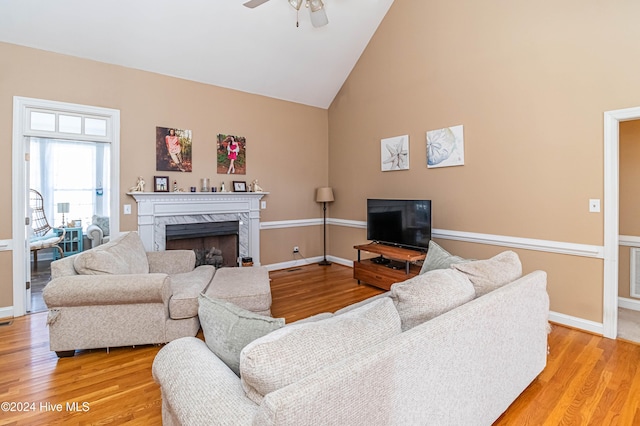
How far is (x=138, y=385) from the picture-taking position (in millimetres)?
2127

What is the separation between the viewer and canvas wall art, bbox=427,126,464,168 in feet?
12.4

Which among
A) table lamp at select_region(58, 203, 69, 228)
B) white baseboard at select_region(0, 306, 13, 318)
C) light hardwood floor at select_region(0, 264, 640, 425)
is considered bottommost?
light hardwood floor at select_region(0, 264, 640, 425)

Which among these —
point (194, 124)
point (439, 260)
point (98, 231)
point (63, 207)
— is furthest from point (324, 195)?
point (63, 207)

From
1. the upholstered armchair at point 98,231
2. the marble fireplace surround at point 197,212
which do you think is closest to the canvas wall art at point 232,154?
the marble fireplace surround at point 197,212

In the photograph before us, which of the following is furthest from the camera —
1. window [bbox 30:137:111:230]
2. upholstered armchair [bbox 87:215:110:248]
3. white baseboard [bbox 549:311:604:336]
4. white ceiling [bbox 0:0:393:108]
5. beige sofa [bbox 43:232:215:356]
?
window [bbox 30:137:111:230]

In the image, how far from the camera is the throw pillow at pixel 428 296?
54.3 inches

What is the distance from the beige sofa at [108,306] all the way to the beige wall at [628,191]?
464 cm

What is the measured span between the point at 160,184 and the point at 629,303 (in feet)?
19.1

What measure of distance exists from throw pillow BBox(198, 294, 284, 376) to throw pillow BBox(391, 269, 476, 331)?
1.84 ft

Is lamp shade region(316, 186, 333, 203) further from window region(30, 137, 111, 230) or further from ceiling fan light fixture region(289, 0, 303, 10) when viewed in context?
window region(30, 137, 111, 230)

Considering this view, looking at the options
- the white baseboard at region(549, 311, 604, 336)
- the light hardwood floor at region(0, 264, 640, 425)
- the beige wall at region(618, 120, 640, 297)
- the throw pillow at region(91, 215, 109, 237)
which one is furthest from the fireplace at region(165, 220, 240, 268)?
the beige wall at region(618, 120, 640, 297)

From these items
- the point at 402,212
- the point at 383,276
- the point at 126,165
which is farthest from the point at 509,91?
the point at 126,165

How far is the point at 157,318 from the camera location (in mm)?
2570

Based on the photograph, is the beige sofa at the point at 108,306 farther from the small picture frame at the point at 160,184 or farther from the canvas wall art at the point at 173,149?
the canvas wall art at the point at 173,149
